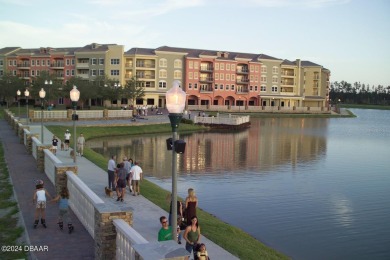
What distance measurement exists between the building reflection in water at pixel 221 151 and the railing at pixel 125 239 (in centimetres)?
1906

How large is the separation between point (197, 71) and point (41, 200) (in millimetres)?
86758

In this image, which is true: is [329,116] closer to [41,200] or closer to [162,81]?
[162,81]

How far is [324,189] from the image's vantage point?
85.5ft

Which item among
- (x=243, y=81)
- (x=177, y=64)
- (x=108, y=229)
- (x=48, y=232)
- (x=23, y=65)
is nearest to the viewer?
(x=108, y=229)

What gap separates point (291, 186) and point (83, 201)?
1643 centimetres

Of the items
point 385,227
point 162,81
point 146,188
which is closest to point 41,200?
point 146,188

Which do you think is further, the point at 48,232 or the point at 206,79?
the point at 206,79

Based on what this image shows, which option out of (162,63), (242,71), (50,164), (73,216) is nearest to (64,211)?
(73,216)

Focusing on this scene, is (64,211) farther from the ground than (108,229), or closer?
closer

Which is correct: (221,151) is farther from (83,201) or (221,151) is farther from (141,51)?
(141,51)

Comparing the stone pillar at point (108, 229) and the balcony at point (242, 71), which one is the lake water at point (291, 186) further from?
the balcony at point (242, 71)

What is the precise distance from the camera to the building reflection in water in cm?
3266

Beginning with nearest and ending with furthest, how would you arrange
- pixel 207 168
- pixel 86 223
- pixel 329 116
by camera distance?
pixel 86 223 < pixel 207 168 < pixel 329 116

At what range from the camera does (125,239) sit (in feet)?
29.2
